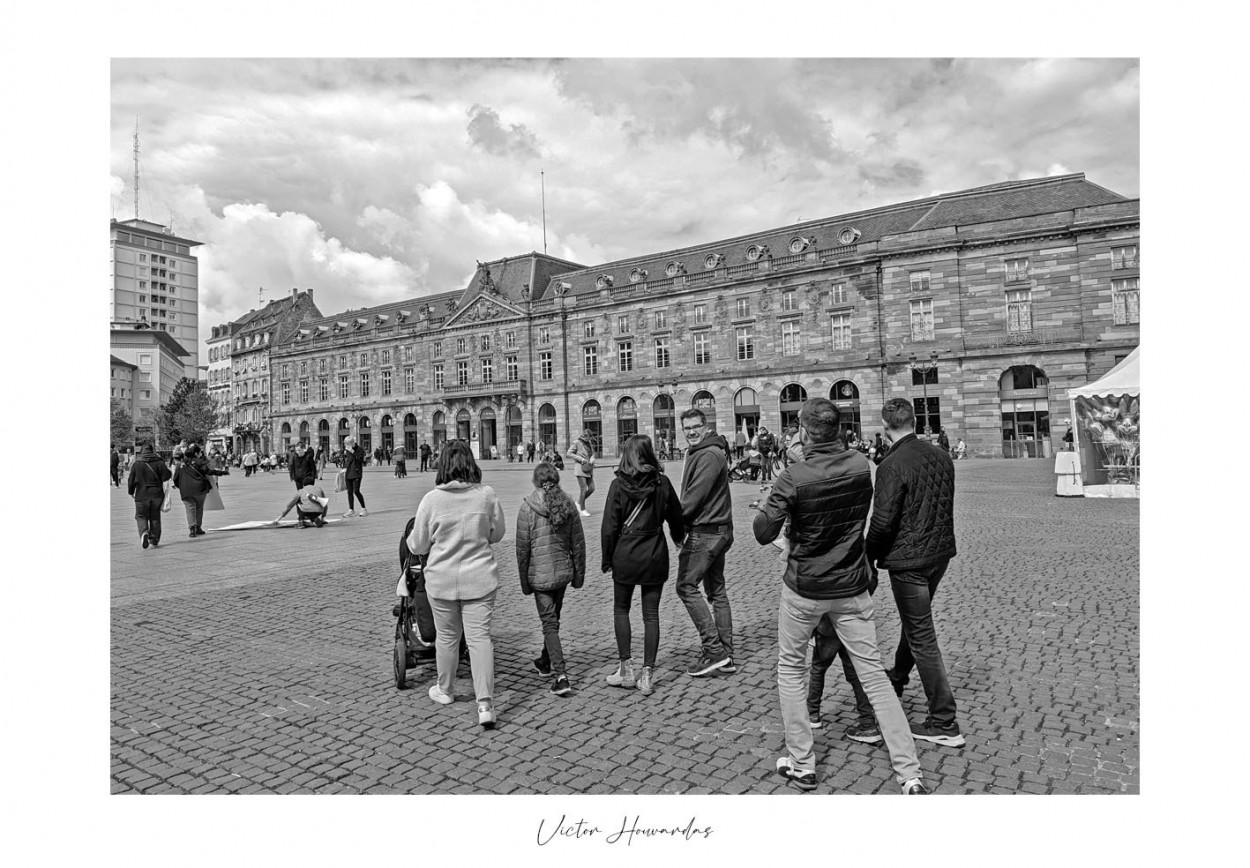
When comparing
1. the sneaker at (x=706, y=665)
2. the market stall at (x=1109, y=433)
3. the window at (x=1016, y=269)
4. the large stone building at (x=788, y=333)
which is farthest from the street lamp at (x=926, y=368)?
the sneaker at (x=706, y=665)

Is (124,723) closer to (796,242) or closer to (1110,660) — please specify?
(1110,660)

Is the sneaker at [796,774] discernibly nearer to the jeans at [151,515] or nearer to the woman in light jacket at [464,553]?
the woman in light jacket at [464,553]

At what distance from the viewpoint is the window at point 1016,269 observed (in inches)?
1598

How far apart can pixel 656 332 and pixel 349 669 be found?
1962 inches

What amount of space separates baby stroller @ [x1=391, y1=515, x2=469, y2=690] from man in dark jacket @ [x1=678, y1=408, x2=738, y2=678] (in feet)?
5.33

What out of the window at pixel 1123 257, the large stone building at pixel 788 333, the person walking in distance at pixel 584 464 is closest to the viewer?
the person walking in distance at pixel 584 464

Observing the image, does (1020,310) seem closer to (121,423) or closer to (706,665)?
(706,665)

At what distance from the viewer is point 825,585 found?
3.72 metres

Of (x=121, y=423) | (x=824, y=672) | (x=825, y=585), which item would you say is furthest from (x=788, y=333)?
(x=121, y=423)

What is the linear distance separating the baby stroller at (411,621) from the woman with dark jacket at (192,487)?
991 centimetres

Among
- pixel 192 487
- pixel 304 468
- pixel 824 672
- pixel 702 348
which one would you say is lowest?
pixel 824 672

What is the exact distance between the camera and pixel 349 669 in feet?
18.6

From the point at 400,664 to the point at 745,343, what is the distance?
47.1 meters
